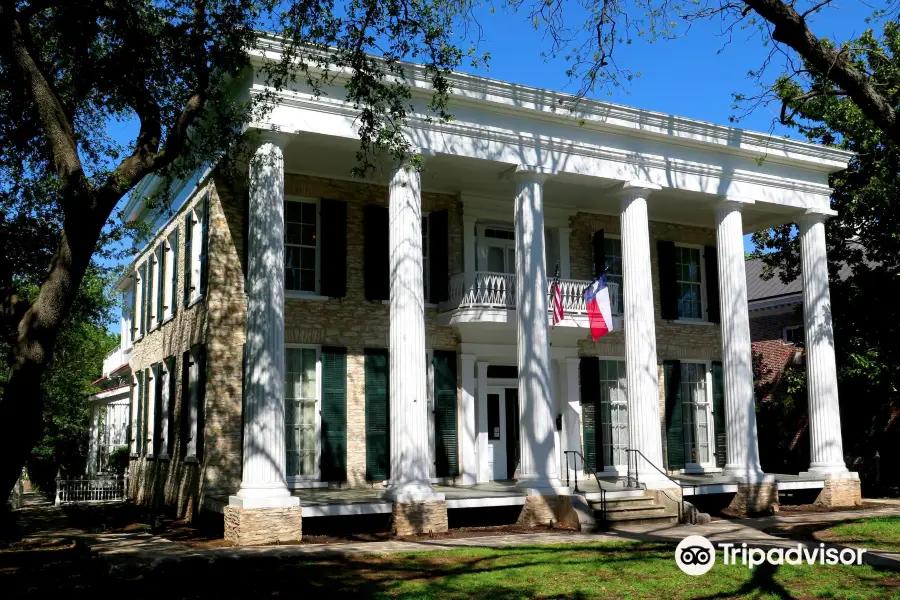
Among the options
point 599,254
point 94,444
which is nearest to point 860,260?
point 599,254

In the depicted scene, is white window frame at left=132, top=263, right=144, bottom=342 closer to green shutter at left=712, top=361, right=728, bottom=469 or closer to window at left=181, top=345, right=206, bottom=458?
window at left=181, top=345, right=206, bottom=458

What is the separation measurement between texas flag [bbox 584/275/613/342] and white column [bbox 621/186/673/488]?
72 centimetres

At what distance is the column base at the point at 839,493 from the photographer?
18.6 meters

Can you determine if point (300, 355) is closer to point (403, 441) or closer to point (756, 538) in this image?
point (403, 441)

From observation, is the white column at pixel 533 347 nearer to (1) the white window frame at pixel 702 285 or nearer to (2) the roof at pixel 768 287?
(1) the white window frame at pixel 702 285

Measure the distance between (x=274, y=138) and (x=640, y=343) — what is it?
8048 millimetres

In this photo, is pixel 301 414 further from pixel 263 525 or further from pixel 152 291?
pixel 152 291

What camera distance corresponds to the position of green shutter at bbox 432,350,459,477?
58.3 feet

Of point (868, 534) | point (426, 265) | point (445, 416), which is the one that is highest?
point (426, 265)

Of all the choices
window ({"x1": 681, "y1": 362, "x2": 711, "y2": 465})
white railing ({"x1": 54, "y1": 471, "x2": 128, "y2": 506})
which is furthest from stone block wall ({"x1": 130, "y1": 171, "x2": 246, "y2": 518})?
window ({"x1": 681, "y1": 362, "x2": 711, "y2": 465})

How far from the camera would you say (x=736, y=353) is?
59.6 ft

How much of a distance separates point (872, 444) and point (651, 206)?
9.33 metres

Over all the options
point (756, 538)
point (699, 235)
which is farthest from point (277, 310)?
A: point (699, 235)

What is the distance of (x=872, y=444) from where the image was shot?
75.5ft
